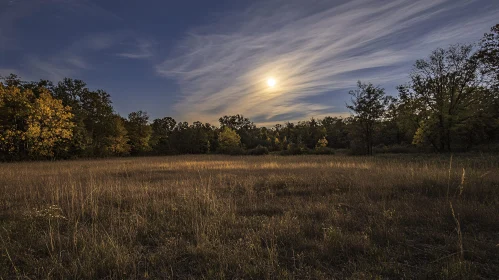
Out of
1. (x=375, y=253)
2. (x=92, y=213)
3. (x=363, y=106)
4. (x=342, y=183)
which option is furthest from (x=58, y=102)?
(x=363, y=106)

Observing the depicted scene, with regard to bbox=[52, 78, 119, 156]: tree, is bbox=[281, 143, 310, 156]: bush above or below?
below

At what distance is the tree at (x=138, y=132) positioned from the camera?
50.5 meters

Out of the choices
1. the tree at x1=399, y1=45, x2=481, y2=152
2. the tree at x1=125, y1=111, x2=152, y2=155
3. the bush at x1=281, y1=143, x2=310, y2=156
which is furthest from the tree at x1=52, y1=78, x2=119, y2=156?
the tree at x1=399, y1=45, x2=481, y2=152

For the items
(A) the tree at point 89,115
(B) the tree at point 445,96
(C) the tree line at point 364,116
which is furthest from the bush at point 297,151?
(A) the tree at point 89,115

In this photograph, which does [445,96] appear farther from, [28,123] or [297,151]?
[28,123]

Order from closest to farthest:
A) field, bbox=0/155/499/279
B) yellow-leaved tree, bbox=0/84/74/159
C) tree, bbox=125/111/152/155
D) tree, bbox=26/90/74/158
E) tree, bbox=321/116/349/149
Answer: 1. field, bbox=0/155/499/279
2. yellow-leaved tree, bbox=0/84/74/159
3. tree, bbox=26/90/74/158
4. tree, bbox=125/111/152/155
5. tree, bbox=321/116/349/149

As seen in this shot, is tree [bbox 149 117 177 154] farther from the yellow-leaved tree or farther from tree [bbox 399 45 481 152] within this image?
tree [bbox 399 45 481 152]

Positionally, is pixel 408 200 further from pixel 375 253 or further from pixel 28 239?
pixel 28 239

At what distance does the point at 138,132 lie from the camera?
51.8 m

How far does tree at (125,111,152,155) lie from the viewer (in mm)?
50469

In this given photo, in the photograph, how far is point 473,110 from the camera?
26.3 m

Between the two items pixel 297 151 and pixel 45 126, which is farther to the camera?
pixel 297 151

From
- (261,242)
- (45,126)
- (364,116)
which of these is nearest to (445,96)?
(364,116)

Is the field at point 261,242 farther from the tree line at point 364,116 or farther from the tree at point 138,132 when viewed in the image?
the tree at point 138,132
